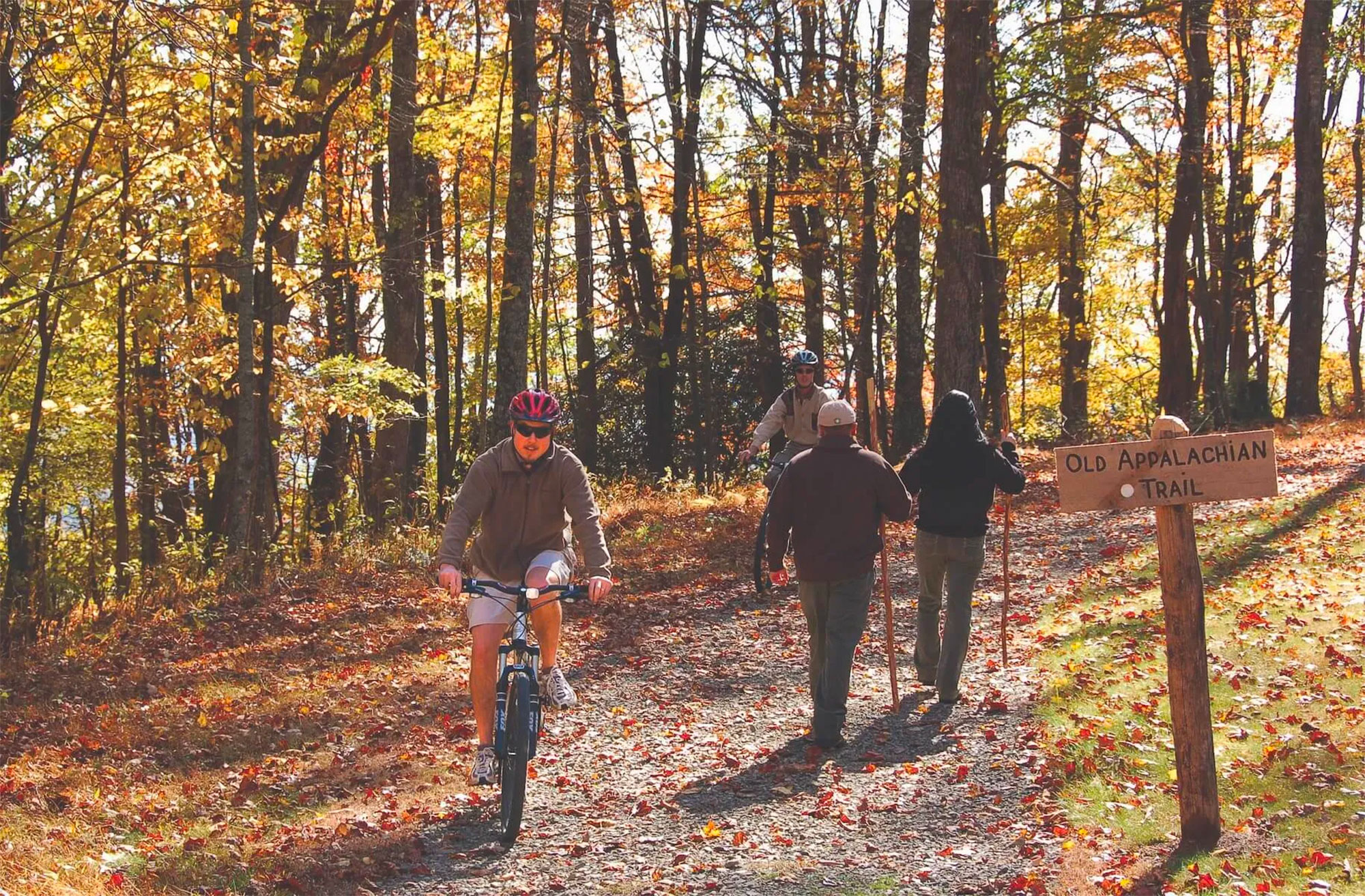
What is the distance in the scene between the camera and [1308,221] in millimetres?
24438

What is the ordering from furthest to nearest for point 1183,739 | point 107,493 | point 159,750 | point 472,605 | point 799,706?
→ point 107,493 → point 799,706 → point 159,750 → point 472,605 → point 1183,739

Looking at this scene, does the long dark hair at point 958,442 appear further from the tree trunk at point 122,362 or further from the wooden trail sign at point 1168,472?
the tree trunk at point 122,362

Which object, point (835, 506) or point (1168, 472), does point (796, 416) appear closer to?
point (835, 506)

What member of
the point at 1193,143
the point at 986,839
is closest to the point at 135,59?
the point at 986,839

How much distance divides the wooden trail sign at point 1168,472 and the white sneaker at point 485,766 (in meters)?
3.50

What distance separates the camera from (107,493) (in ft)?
112

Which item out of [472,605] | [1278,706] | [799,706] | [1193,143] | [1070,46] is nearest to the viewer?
[472,605]

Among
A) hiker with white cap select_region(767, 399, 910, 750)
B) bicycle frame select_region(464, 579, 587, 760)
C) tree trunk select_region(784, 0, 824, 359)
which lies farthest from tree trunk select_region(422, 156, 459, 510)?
bicycle frame select_region(464, 579, 587, 760)

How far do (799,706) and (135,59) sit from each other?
1112 centimetres

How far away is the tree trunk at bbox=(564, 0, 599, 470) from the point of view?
2220cm

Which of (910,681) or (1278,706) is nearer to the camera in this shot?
(1278,706)

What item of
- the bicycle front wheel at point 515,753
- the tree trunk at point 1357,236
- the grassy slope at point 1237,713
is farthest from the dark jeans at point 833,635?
the tree trunk at point 1357,236

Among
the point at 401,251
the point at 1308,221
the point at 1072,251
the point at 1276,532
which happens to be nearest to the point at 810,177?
the point at 401,251

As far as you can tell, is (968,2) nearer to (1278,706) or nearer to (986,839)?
(1278,706)
